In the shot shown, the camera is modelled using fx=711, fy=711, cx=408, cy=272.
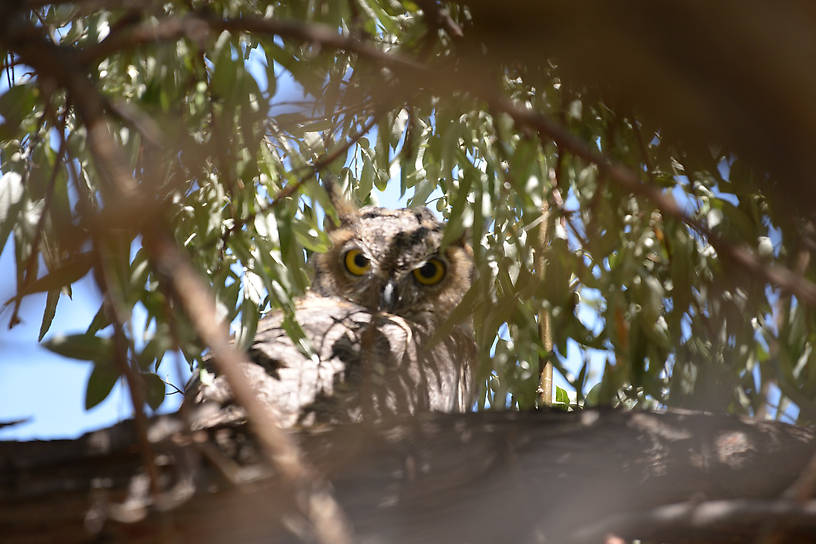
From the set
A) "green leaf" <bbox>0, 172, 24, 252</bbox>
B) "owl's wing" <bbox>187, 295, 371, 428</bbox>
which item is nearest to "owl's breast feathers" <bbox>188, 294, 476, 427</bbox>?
"owl's wing" <bbox>187, 295, 371, 428</bbox>

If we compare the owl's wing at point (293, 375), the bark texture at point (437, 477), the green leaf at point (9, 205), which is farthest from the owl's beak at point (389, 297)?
the bark texture at point (437, 477)

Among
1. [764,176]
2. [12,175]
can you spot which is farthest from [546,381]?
[12,175]

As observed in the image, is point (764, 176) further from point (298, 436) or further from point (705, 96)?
point (298, 436)

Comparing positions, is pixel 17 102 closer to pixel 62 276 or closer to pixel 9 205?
pixel 9 205

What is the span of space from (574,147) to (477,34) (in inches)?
21.4

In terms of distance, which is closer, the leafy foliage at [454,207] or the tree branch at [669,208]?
the tree branch at [669,208]

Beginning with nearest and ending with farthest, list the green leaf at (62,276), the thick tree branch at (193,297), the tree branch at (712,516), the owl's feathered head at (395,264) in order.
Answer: the thick tree branch at (193,297) → the tree branch at (712,516) → the green leaf at (62,276) → the owl's feathered head at (395,264)

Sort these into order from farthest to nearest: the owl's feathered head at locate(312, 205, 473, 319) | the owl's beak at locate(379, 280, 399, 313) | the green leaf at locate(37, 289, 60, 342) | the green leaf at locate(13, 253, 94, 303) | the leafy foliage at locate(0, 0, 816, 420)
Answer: the owl's feathered head at locate(312, 205, 473, 319) → the owl's beak at locate(379, 280, 399, 313) → the green leaf at locate(37, 289, 60, 342) → the leafy foliage at locate(0, 0, 816, 420) → the green leaf at locate(13, 253, 94, 303)

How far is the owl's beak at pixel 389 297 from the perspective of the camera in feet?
9.98

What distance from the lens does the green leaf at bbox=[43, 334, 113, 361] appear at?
1.08 metres

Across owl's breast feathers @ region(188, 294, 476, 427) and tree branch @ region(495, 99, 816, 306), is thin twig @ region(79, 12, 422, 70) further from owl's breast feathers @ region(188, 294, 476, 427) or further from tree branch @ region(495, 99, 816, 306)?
owl's breast feathers @ region(188, 294, 476, 427)

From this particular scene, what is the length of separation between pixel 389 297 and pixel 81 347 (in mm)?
2009

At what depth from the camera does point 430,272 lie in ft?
10.7

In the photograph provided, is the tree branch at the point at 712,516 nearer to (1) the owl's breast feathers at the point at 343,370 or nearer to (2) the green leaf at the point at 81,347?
(2) the green leaf at the point at 81,347
